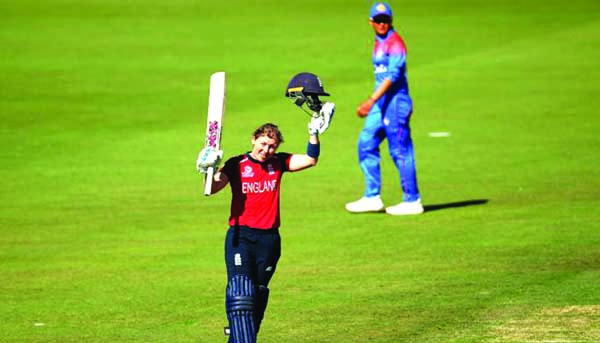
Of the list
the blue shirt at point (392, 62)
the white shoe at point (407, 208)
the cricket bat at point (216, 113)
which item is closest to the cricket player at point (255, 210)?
the cricket bat at point (216, 113)

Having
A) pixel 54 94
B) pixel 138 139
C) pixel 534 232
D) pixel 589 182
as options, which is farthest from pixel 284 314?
pixel 54 94

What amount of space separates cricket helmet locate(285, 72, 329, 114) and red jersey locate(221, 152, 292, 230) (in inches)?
27.0

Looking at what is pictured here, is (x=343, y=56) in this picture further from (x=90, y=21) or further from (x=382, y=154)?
(x=382, y=154)

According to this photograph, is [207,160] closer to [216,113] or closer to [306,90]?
[216,113]

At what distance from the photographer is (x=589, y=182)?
21.4 metres

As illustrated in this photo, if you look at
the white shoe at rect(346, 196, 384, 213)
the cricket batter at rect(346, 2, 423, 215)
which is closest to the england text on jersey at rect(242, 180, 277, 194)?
the cricket batter at rect(346, 2, 423, 215)

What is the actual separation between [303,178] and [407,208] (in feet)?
12.4

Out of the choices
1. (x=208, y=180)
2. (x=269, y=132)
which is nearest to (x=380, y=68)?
(x=269, y=132)

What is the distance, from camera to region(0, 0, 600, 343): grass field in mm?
13867

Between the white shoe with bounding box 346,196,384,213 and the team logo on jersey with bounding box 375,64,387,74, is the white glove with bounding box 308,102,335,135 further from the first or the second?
the white shoe with bounding box 346,196,384,213

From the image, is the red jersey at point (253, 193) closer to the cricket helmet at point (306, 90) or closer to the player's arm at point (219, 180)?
Answer: the player's arm at point (219, 180)

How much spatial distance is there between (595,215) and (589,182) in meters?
2.77

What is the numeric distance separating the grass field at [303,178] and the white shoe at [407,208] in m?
0.16

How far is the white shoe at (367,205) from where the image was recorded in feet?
63.6
